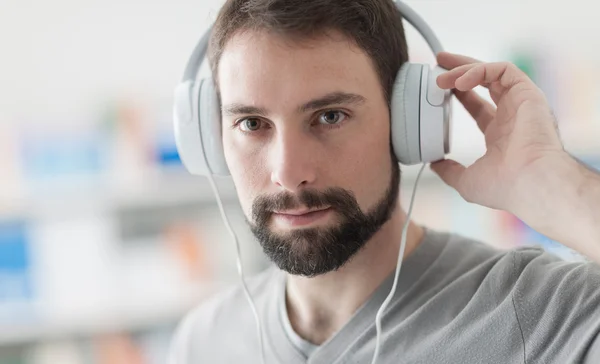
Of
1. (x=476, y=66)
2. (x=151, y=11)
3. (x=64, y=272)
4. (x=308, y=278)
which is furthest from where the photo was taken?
(x=151, y=11)

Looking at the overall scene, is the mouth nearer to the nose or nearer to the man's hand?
the nose

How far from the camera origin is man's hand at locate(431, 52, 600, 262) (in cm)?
93

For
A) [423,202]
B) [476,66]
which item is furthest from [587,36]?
[476,66]

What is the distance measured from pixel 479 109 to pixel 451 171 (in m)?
0.11

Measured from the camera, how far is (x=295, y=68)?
41.2 inches

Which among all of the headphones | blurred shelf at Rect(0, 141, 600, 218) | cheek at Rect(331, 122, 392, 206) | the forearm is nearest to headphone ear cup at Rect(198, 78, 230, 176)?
the headphones

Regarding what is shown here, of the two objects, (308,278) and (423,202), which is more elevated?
(308,278)

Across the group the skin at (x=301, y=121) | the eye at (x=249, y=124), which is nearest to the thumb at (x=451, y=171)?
the skin at (x=301, y=121)

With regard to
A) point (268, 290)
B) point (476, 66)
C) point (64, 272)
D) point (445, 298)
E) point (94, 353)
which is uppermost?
point (476, 66)

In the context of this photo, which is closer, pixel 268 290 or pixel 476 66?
pixel 476 66

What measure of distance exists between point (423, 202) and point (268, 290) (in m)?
1.25

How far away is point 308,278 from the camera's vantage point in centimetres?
124

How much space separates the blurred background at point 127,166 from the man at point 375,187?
1.22m

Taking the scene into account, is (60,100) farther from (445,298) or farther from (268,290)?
(445,298)
